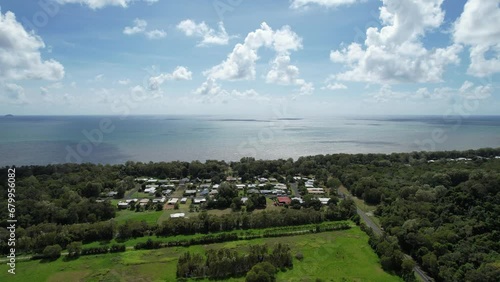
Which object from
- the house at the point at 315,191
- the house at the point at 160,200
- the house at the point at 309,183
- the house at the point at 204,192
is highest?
the house at the point at 309,183

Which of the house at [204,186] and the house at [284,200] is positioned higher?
the house at [284,200]

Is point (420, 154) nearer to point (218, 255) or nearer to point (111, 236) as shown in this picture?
point (218, 255)

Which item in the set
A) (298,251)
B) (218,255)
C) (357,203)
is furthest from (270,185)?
(218,255)

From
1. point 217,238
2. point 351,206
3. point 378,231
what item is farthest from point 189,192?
point 378,231

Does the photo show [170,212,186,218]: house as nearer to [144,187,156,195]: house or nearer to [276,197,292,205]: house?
[144,187,156,195]: house

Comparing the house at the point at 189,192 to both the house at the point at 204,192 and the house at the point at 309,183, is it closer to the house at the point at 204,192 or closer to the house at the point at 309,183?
the house at the point at 204,192

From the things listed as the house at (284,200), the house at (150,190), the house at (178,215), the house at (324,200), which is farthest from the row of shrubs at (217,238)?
the house at (150,190)

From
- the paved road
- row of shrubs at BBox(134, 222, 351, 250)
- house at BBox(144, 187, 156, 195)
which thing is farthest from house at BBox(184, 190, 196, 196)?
the paved road
